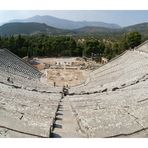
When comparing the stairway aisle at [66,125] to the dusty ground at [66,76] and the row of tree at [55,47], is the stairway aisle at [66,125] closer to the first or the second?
the dusty ground at [66,76]

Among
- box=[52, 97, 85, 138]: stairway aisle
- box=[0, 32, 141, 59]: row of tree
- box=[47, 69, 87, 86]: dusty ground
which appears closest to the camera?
box=[52, 97, 85, 138]: stairway aisle

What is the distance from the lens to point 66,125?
13.0m

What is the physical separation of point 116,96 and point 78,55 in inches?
1557

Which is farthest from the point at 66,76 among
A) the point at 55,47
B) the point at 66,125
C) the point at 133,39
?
the point at 66,125

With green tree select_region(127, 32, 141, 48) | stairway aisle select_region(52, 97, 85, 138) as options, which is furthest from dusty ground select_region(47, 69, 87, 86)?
stairway aisle select_region(52, 97, 85, 138)

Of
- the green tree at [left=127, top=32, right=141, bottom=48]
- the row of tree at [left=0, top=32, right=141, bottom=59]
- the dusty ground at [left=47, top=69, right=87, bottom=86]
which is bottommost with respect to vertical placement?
the dusty ground at [left=47, top=69, right=87, bottom=86]

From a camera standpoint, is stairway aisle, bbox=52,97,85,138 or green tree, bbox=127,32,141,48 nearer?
stairway aisle, bbox=52,97,85,138

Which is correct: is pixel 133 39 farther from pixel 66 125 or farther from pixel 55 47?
pixel 66 125

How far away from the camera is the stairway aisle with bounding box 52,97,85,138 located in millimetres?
11611

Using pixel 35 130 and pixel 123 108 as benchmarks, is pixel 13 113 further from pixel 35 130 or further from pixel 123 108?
pixel 123 108

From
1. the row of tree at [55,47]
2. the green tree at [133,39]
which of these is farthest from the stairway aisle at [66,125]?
the row of tree at [55,47]

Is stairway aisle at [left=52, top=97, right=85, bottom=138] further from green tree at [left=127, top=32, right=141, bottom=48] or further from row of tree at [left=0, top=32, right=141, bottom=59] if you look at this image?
row of tree at [left=0, top=32, right=141, bottom=59]

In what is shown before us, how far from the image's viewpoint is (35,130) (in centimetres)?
1123

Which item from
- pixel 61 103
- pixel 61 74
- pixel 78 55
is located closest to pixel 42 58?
pixel 78 55
